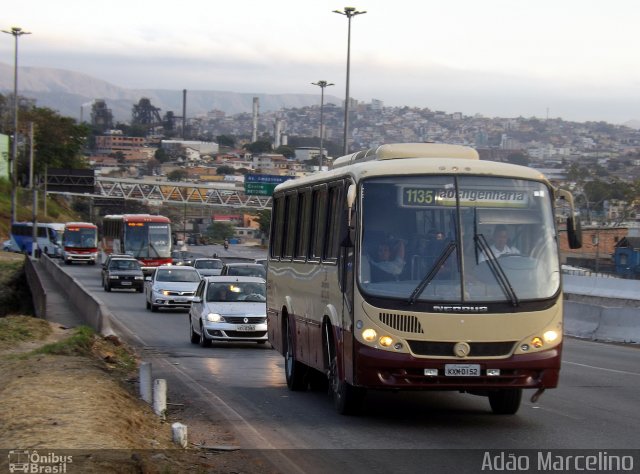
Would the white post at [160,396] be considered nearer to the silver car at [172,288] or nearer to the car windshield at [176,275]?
the silver car at [172,288]

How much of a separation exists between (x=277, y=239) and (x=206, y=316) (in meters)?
7.09

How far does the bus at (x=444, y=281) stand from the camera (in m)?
12.0

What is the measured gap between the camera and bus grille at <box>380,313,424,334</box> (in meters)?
12.0

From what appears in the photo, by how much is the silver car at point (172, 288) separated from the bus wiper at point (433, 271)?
25124mm

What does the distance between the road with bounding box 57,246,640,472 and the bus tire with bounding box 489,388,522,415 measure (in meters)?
0.11

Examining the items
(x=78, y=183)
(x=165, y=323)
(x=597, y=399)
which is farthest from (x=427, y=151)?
(x=78, y=183)

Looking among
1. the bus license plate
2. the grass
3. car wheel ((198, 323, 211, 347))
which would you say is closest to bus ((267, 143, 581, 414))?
the bus license plate

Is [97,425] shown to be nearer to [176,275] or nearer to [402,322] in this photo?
[402,322]

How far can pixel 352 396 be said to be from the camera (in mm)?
13188

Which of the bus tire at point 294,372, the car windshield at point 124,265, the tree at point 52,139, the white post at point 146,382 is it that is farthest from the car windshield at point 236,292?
the tree at point 52,139

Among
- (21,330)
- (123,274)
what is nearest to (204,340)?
(21,330)

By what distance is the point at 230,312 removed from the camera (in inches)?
973

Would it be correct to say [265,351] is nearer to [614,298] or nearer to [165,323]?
[165,323]

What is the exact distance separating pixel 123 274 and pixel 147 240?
48.4 feet
